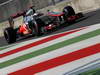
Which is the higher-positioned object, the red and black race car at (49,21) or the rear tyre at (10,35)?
the red and black race car at (49,21)

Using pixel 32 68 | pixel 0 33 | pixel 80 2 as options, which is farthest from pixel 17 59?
pixel 0 33

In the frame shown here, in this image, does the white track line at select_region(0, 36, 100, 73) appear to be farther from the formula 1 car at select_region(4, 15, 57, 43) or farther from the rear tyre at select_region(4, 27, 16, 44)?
the rear tyre at select_region(4, 27, 16, 44)

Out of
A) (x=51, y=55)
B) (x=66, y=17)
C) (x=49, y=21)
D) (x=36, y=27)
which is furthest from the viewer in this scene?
(x=49, y=21)

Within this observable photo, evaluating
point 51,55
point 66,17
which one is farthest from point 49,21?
point 51,55

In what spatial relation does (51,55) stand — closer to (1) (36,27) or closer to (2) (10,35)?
(1) (36,27)

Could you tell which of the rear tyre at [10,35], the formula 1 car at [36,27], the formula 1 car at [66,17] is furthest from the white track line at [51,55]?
the rear tyre at [10,35]

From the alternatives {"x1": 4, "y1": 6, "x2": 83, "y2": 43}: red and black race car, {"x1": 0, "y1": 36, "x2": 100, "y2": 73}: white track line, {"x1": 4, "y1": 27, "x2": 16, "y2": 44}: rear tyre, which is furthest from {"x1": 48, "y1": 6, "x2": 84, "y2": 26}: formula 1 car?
{"x1": 0, "y1": 36, "x2": 100, "y2": 73}: white track line

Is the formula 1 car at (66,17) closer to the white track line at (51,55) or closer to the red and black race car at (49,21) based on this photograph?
the red and black race car at (49,21)

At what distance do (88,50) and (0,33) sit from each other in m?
12.5

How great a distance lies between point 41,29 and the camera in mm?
13773

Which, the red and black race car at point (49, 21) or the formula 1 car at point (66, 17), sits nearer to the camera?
the red and black race car at point (49, 21)

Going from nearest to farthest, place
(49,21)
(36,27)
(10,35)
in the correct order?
(36,27)
(49,21)
(10,35)

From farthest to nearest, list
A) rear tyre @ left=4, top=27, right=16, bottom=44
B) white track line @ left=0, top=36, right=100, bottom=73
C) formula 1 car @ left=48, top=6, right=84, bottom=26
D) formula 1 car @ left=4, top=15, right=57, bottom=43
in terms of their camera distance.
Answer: rear tyre @ left=4, top=27, right=16, bottom=44 < formula 1 car @ left=48, top=6, right=84, bottom=26 < formula 1 car @ left=4, top=15, right=57, bottom=43 < white track line @ left=0, top=36, right=100, bottom=73

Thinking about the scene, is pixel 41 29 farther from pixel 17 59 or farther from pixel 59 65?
pixel 59 65
